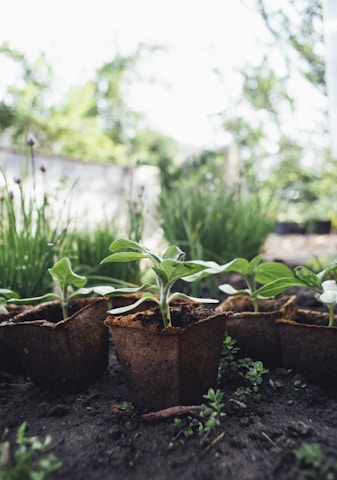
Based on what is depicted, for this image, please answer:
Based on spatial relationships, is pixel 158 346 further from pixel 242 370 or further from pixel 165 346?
pixel 242 370

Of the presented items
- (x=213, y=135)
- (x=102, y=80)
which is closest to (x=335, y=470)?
(x=213, y=135)

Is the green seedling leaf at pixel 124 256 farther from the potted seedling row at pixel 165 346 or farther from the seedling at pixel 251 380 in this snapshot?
the seedling at pixel 251 380

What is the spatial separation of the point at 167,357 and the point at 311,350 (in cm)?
40

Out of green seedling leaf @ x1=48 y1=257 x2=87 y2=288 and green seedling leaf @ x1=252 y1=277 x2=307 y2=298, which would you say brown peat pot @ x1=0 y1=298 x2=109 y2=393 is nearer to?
green seedling leaf @ x1=48 y1=257 x2=87 y2=288

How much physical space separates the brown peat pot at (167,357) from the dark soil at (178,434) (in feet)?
0.18

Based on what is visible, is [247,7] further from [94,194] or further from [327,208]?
[327,208]

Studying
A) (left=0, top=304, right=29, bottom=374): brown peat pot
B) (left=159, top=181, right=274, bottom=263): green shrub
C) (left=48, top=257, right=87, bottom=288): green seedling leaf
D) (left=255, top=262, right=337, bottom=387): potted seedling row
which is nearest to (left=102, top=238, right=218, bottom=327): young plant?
(left=48, top=257, right=87, bottom=288): green seedling leaf

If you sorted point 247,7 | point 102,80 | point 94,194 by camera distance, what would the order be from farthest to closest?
point 102,80, point 94,194, point 247,7

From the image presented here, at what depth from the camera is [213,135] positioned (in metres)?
6.72

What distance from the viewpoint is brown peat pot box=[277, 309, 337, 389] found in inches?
37.1

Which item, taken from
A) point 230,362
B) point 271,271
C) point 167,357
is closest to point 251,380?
point 230,362

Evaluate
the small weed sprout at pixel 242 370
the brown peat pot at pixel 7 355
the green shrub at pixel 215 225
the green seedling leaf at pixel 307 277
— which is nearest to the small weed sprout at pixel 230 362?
the small weed sprout at pixel 242 370

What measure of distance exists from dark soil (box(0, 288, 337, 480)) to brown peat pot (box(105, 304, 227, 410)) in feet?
0.18

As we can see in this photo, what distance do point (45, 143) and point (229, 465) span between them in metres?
10.1
